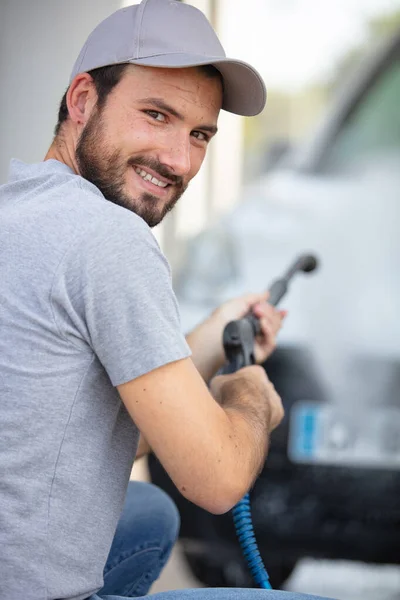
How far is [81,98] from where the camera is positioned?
67.5 inches

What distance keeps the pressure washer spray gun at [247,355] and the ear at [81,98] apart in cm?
47

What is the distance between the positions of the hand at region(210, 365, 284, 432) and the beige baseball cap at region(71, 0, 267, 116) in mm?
493

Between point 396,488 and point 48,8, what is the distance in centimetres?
187

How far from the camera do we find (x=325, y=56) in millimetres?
3580

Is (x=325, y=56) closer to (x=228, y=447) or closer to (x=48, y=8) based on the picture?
(x=48, y=8)

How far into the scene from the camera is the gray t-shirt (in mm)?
1347

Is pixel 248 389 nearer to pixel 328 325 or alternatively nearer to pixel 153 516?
pixel 153 516

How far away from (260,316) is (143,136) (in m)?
0.58

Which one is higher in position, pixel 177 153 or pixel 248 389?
pixel 177 153

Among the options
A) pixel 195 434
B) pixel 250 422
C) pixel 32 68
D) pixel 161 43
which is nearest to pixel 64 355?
pixel 195 434

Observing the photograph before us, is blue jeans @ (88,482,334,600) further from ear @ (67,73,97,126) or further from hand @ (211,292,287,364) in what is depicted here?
ear @ (67,73,97,126)

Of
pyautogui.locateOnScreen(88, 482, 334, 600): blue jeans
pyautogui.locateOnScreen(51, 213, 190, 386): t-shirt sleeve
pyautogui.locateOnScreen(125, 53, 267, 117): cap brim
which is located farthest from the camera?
pyautogui.locateOnScreen(88, 482, 334, 600): blue jeans

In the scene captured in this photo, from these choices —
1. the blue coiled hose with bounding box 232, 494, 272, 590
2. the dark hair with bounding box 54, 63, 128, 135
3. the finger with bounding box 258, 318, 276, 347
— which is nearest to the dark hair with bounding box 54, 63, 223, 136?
the dark hair with bounding box 54, 63, 128, 135

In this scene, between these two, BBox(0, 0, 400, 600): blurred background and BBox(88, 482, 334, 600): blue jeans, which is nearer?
BBox(88, 482, 334, 600): blue jeans
